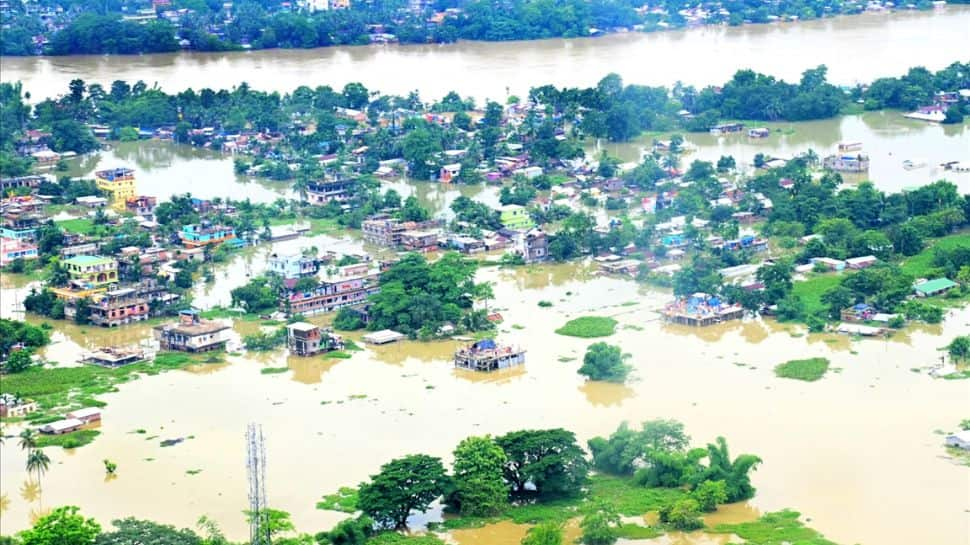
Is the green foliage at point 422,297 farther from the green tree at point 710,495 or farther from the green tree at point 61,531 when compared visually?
the green tree at point 61,531

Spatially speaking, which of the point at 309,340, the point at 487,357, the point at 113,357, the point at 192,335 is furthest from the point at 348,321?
the point at 113,357

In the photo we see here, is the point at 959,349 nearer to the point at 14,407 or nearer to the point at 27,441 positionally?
the point at 27,441

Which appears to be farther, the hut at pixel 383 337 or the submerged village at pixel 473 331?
the hut at pixel 383 337

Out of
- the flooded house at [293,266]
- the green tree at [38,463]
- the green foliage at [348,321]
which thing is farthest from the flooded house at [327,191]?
the green tree at [38,463]

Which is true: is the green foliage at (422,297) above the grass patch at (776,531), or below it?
above

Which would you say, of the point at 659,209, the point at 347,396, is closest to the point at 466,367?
the point at 347,396

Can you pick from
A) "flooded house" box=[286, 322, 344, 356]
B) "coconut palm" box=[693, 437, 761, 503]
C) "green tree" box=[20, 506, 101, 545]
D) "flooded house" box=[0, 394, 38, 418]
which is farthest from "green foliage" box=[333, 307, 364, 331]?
"green tree" box=[20, 506, 101, 545]
